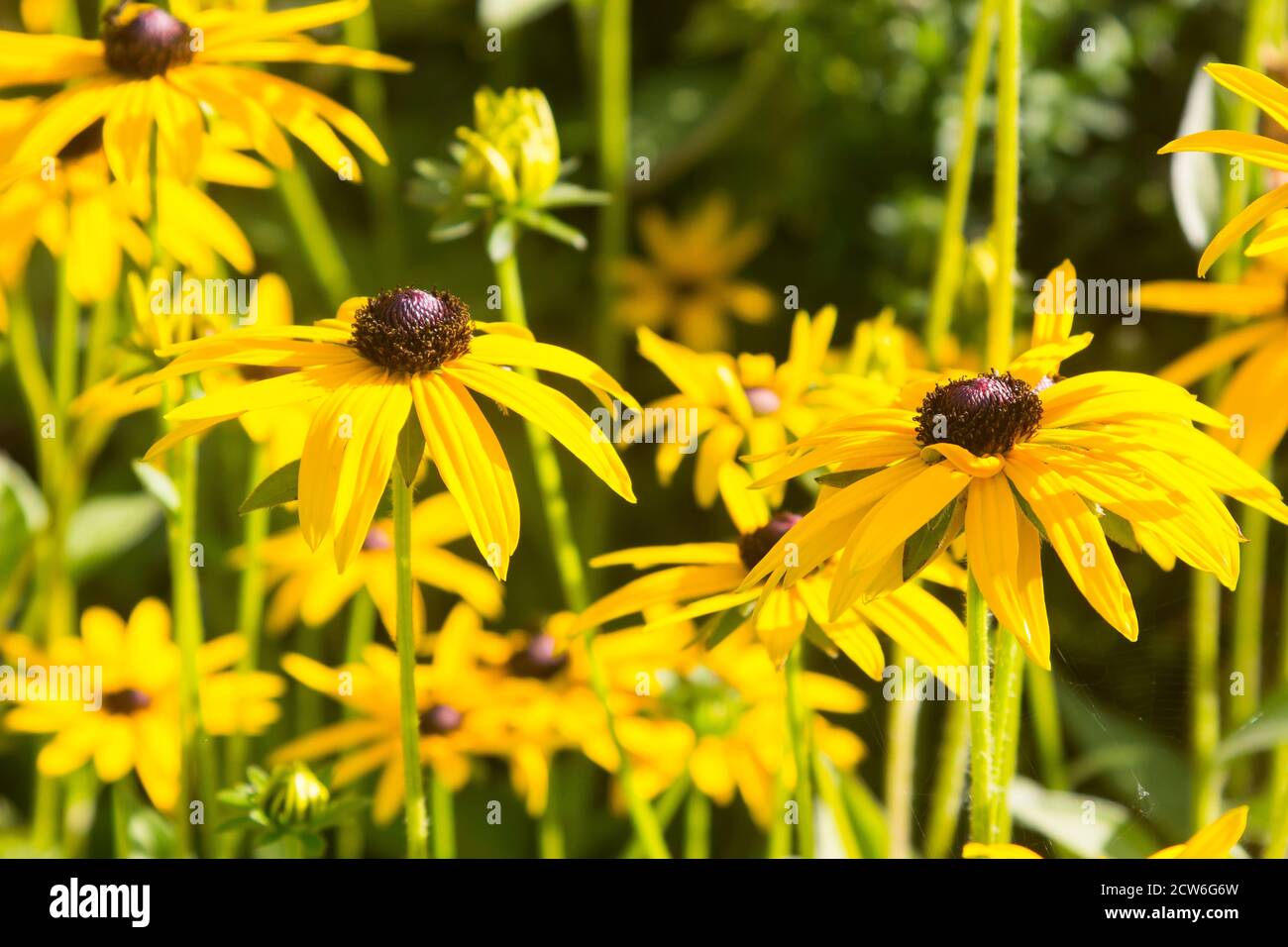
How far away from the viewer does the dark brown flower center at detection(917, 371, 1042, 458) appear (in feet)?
2.42

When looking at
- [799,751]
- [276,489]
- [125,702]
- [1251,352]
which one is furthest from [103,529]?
[1251,352]


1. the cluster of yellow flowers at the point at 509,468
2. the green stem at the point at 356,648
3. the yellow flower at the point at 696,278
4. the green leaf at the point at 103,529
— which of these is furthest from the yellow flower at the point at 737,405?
the yellow flower at the point at 696,278

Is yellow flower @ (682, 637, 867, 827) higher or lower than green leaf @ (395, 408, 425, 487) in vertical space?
lower

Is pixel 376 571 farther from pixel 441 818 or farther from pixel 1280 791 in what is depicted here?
pixel 1280 791

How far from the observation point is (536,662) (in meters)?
1.19

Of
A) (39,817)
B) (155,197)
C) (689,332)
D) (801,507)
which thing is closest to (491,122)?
(155,197)

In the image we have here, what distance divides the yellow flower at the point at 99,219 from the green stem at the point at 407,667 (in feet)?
1.19

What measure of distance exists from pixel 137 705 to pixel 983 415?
0.70 meters

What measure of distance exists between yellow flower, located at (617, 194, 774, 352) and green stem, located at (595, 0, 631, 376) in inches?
9.6

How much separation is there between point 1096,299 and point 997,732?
0.73 meters

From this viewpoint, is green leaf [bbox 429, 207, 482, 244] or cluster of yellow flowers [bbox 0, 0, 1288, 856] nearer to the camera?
cluster of yellow flowers [bbox 0, 0, 1288, 856]

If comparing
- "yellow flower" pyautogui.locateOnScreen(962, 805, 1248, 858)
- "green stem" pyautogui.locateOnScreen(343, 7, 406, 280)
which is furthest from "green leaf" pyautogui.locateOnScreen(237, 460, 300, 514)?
"green stem" pyautogui.locateOnScreen(343, 7, 406, 280)

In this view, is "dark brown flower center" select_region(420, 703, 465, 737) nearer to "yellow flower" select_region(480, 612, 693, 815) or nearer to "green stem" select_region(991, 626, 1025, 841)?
"yellow flower" select_region(480, 612, 693, 815)

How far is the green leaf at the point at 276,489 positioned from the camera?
0.76 metres
